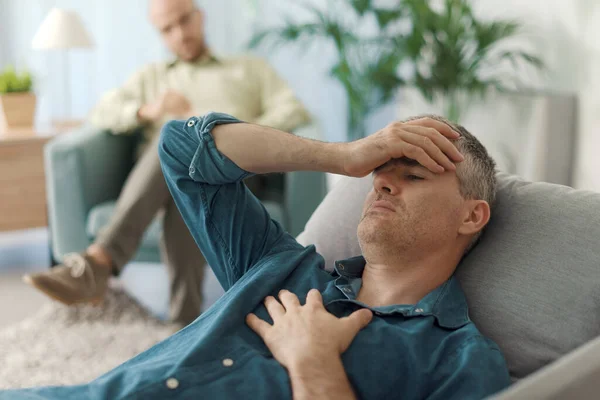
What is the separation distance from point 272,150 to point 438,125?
29 cm

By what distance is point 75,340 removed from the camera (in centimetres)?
266

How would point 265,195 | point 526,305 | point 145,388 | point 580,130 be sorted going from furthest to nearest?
point 580,130, point 265,195, point 526,305, point 145,388

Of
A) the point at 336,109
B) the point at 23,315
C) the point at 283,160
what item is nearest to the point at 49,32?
the point at 23,315

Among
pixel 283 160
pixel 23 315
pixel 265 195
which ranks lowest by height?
pixel 23 315

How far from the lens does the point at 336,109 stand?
4723 mm

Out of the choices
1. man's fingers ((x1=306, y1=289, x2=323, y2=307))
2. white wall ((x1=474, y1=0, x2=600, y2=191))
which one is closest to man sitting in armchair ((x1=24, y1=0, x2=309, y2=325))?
white wall ((x1=474, y1=0, x2=600, y2=191))

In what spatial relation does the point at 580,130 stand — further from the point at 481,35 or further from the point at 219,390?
the point at 219,390

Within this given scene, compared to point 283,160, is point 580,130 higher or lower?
lower

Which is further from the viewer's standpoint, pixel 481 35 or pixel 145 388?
pixel 481 35

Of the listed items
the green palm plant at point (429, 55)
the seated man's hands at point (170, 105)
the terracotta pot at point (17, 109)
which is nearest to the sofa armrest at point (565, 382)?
the seated man's hands at point (170, 105)

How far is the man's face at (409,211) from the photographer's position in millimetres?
1309

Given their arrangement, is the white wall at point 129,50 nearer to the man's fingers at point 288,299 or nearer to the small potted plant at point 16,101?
the small potted plant at point 16,101

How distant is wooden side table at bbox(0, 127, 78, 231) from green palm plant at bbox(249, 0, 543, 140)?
1.18 metres

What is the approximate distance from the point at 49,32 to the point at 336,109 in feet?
5.79
